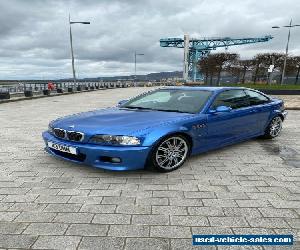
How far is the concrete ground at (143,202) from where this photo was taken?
2730 millimetres

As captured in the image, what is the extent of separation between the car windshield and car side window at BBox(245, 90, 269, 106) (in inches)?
44.5

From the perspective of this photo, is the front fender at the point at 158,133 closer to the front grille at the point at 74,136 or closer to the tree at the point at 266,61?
the front grille at the point at 74,136

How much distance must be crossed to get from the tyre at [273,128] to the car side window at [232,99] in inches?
43.6

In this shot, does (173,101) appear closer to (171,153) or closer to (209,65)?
(171,153)

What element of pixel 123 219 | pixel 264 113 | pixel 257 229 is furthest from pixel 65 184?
pixel 264 113

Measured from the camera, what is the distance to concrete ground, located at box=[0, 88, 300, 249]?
2.73m

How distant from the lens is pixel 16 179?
414 cm

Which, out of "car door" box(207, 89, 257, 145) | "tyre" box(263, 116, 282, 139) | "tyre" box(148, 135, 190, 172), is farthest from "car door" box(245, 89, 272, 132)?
"tyre" box(148, 135, 190, 172)

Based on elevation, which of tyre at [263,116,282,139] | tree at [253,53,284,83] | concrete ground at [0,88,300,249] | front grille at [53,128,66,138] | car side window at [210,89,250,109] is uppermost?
tree at [253,53,284,83]

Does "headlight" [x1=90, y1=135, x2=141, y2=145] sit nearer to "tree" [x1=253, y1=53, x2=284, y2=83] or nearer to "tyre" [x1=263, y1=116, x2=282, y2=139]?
"tyre" [x1=263, y1=116, x2=282, y2=139]

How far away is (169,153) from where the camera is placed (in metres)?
4.33

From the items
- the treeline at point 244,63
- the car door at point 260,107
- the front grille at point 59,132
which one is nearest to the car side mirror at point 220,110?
the car door at point 260,107

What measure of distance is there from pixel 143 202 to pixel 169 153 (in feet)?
3.64

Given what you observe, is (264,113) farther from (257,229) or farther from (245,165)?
(257,229)
